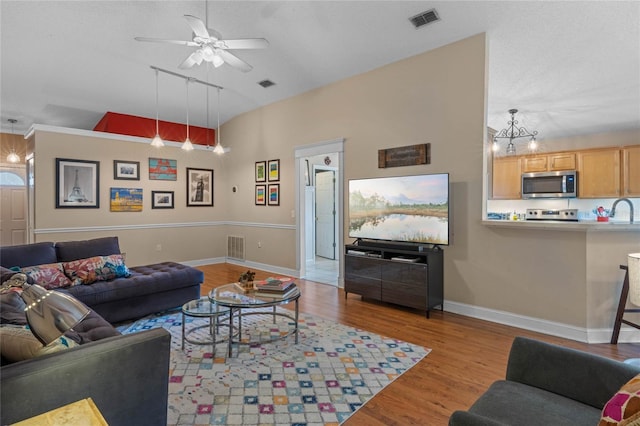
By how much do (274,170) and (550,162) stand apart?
223 inches

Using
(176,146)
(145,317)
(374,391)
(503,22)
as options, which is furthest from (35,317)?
(176,146)

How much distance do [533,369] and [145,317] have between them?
12.2 feet

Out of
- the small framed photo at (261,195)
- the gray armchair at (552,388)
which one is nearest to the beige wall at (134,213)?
the small framed photo at (261,195)

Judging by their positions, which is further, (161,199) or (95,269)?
(161,199)

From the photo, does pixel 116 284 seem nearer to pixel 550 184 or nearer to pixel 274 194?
pixel 274 194

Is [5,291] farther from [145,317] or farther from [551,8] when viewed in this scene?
[551,8]

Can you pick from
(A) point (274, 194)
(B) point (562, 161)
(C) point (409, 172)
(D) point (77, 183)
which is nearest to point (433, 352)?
(C) point (409, 172)

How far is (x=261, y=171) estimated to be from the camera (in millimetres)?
6426

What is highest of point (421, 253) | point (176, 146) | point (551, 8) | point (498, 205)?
point (551, 8)

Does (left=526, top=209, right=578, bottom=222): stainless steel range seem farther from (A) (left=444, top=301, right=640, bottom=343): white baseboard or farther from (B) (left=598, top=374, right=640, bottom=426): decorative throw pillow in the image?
(B) (left=598, top=374, right=640, bottom=426): decorative throw pillow

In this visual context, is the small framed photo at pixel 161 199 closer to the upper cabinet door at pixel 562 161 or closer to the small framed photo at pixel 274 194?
the small framed photo at pixel 274 194

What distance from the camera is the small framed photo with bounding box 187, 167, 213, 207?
6.97 meters

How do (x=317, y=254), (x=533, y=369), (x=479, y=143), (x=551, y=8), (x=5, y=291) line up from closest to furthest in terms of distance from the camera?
(x=533, y=369) → (x=5, y=291) → (x=551, y=8) → (x=479, y=143) → (x=317, y=254)

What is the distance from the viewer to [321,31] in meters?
3.66
